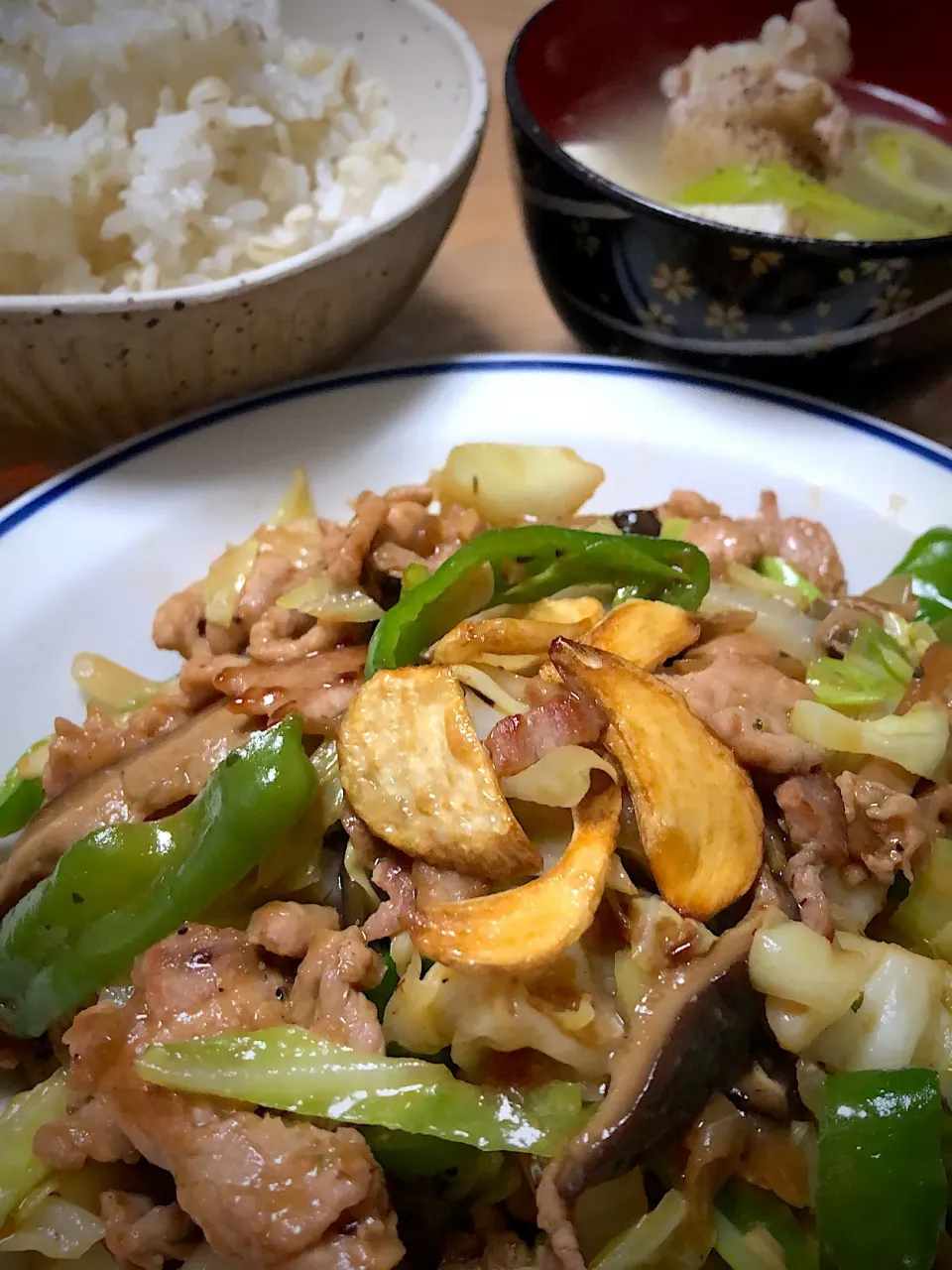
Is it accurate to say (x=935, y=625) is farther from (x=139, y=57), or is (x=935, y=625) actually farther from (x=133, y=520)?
(x=139, y=57)

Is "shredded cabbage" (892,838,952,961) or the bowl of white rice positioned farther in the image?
the bowl of white rice

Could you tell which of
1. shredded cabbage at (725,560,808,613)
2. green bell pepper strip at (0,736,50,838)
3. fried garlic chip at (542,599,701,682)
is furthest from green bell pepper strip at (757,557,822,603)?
green bell pepper strip at (0,736,50,838)

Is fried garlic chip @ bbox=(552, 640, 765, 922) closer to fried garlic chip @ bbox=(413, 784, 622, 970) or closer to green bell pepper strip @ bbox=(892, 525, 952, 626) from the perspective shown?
fried garlic chip @ bbox=(413, 784, 622, 970)

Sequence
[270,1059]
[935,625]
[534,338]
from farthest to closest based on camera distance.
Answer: [534,338] < [935,625] < [270,1059]

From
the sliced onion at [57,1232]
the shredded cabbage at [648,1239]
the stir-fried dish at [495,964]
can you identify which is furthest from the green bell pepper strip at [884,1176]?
the sliced onion at [57,1232]

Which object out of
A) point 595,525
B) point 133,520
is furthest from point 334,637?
point 133,520
